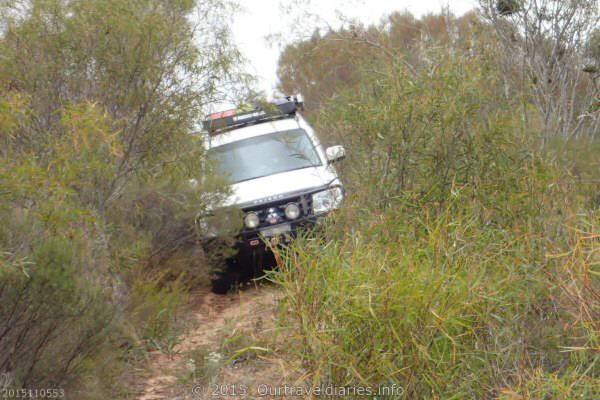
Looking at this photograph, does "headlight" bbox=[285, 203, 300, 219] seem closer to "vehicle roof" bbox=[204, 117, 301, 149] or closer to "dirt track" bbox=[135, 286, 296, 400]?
"vehicle roof" bbox=[204, 117, 301, 149]

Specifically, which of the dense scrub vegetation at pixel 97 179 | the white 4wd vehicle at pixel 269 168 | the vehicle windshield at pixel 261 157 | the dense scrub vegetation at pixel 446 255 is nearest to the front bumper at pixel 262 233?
the white 4wd vehicle at pixel 269 168

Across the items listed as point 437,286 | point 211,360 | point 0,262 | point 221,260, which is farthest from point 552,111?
point 0,262

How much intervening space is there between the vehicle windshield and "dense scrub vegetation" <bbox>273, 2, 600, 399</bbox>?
3045mm

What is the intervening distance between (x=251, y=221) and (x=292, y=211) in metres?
0.50

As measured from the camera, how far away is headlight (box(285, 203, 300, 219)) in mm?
9016

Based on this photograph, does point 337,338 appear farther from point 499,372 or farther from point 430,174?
point 430,174

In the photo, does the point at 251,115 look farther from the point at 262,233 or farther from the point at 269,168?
the point at 262,233

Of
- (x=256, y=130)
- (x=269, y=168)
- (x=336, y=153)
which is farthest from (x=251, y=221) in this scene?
(x=336, y=153)

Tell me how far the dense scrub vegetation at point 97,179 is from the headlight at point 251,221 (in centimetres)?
49

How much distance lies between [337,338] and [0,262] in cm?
166

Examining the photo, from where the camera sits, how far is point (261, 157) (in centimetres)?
1011

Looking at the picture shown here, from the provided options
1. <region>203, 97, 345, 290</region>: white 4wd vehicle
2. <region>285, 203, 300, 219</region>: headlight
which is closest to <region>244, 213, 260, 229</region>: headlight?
<region>203, 97, 345, 290</region>: white 4wd vehicle

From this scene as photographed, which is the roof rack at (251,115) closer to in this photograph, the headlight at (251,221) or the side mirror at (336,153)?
the headlight at (251,221)

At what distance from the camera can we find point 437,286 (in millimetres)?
3785
